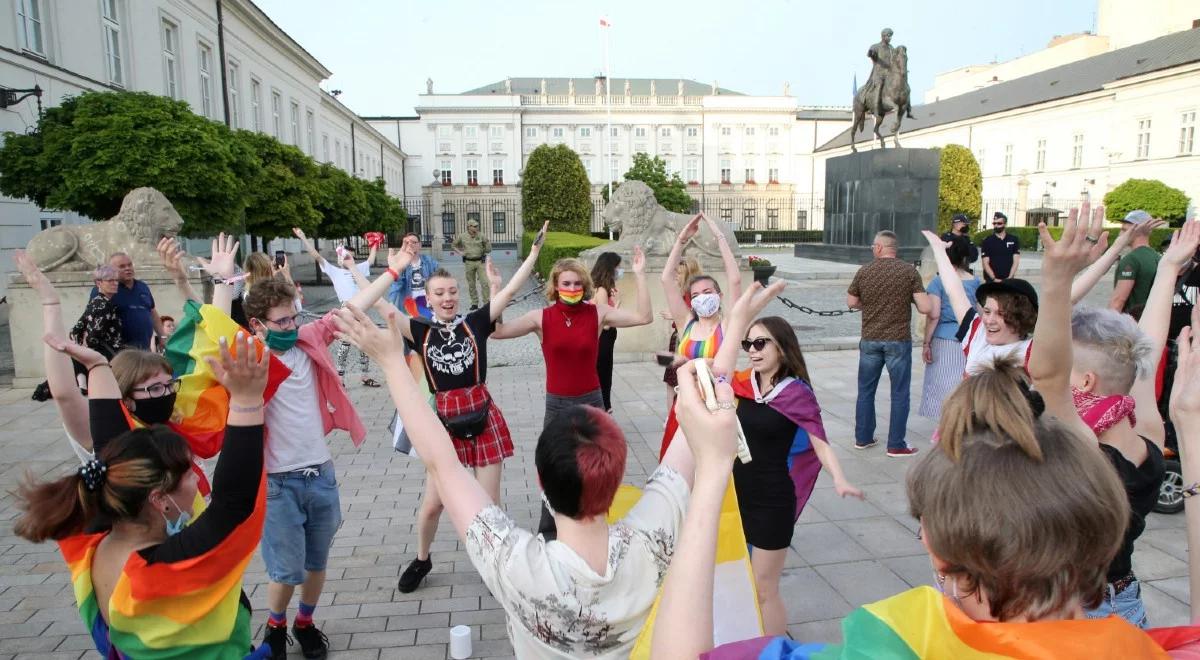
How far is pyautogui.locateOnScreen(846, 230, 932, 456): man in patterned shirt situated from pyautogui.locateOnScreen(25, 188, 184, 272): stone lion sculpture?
8.22m

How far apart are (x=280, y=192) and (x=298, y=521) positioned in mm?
20362

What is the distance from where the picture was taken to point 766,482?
310cm

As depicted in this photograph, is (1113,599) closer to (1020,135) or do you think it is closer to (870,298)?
(870,298)

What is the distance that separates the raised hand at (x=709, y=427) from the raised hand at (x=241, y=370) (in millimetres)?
1175

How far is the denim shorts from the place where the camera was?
3221 mm

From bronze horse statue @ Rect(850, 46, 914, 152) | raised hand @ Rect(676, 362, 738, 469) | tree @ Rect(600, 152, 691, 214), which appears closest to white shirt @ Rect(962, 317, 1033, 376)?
raised hand @ Rect(676, 362, 738, 469)

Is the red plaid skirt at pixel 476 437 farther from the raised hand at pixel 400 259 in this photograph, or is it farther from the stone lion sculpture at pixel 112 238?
the stone lion sculpture at pixel 112 238

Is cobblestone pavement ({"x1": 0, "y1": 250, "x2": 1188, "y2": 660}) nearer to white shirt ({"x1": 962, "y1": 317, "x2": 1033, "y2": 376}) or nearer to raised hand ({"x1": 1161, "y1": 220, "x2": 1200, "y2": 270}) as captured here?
white shirt ({"x1": 962, "y1": 317, "x2": 1033, "y2": 376})

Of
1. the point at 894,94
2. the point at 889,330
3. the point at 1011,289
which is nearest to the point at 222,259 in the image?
the point at 1011,289

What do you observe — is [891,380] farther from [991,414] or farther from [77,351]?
[77,351]

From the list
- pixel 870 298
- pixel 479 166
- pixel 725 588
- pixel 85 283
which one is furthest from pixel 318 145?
pixel 725 588

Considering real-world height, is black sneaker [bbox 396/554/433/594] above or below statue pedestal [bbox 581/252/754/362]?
below

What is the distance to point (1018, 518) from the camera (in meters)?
1.11

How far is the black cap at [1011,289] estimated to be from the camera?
3.47m
